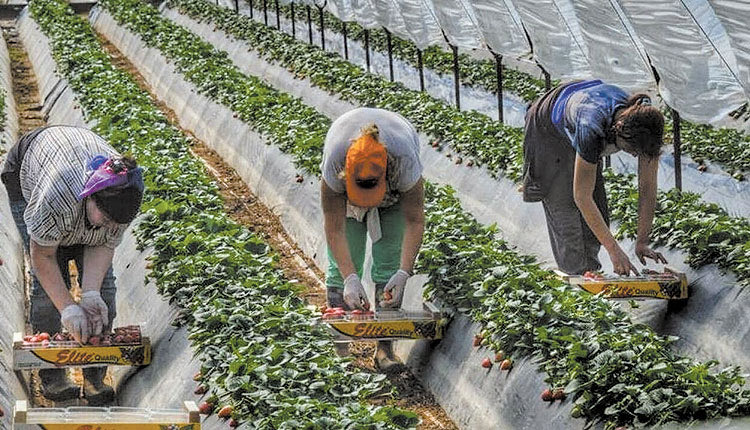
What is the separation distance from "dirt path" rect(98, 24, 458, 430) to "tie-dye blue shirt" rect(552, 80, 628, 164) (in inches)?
63.9

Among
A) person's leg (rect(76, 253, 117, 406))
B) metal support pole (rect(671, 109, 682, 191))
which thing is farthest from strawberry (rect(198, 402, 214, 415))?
metal support pole (rect(671, 109, 682, 191))

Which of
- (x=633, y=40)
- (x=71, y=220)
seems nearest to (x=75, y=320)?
(x=71, y=220)

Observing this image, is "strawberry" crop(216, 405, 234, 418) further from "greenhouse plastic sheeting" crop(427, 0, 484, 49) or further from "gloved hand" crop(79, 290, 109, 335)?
"greenhouse plastic sheeting" crop(427, 0, 484, 49)

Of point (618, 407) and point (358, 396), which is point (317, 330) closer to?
point (358, 396)

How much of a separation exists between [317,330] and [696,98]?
4740 millimetres

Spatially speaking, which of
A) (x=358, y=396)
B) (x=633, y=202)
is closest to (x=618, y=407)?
(x=358, y=396)

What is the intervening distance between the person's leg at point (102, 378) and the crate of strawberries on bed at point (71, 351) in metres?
0.22

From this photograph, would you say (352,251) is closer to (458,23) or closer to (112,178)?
(112,178)

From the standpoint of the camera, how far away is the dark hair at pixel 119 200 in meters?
6.11

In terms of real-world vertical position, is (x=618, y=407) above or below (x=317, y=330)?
above

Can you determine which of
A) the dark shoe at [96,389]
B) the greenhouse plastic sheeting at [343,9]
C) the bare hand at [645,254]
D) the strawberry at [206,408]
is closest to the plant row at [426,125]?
the bare hand at [645,254]

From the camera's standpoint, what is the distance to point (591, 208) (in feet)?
23.2

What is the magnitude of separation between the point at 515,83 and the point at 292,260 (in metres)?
7.07

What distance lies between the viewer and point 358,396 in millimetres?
5773
